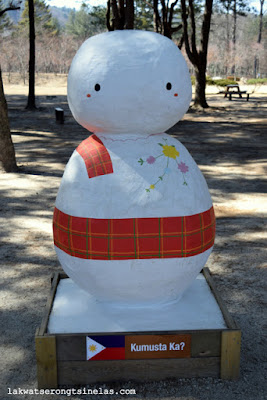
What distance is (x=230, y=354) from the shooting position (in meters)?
3.04

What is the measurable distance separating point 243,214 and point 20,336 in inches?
147

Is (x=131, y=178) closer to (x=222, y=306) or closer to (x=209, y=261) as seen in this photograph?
(x=222, y=306)

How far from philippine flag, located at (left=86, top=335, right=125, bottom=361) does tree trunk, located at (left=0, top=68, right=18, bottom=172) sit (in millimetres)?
6067

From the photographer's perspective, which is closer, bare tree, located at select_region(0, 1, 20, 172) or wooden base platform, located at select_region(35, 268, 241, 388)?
wooden base platform, located at select_region(35, 268, 241, 388)

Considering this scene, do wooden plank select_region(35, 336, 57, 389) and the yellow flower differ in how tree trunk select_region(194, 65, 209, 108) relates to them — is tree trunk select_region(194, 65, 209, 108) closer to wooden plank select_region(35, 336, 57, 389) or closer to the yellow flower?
the yellow flower

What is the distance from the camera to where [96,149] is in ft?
9.91

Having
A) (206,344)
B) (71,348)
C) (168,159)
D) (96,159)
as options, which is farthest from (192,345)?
(96,159)

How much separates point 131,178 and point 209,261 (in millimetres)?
2389

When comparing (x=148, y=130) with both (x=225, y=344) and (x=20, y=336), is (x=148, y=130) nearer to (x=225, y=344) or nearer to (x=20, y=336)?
(x=225, y=344)

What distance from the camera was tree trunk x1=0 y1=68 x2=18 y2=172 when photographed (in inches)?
325

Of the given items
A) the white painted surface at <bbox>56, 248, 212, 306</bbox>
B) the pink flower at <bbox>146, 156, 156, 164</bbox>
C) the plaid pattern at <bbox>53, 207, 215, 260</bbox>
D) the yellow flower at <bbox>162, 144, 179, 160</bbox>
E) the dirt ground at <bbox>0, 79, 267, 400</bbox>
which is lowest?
the dirt ground at <bbox>0, 79, 267, 400</bbox>

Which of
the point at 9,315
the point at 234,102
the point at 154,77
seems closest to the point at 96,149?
the point at 154,77

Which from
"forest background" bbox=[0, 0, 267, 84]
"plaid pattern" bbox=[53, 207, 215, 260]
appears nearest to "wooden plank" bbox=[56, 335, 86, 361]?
"plaid pattern" bbox=[53, 207, 215, 260]

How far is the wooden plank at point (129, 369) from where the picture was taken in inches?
119
